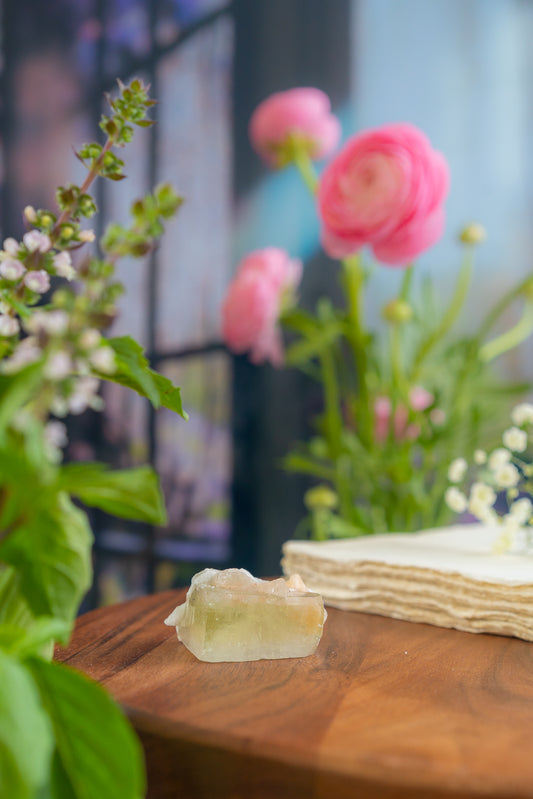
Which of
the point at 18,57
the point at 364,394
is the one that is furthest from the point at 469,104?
the point at 18,57

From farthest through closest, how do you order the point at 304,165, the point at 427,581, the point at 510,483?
the point at 304,165 → the point at 510,483 → the point at 427,581

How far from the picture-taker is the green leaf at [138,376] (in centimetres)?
39

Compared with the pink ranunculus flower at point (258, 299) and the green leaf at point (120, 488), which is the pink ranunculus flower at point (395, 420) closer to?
the pink ranunculus flower at point (258, 299)

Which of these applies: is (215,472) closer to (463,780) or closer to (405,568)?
(405,568)

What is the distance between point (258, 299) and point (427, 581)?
0.66 metres

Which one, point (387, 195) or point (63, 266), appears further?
point (387, 195)

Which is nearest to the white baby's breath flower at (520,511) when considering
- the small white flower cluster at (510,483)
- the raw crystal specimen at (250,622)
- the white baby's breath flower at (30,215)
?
the small white flower cluster at (510,483)

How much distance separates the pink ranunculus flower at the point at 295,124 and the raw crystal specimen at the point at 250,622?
906mm

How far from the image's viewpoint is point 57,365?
287 millimetres

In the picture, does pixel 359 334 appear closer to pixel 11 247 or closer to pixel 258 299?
pixel 258 299

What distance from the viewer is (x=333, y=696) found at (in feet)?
1.43

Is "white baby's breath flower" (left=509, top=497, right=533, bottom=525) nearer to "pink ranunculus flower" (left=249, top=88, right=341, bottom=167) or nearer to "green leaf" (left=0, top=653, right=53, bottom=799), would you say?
"green leaf" (left=0, top=653, right=53, bottom=799)

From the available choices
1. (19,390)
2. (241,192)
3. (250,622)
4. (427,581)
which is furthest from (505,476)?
(241,192)

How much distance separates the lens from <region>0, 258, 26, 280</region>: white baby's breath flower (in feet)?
1.33
